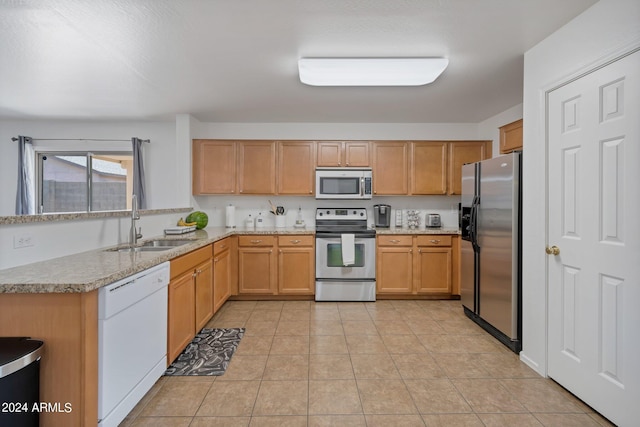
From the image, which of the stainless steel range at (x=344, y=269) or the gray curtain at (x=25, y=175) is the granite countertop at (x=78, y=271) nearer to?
the stainless steel range at (x=344, y=269)

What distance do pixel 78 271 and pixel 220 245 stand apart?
1.88 m

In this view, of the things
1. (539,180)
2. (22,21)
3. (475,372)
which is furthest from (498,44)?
(22,21)

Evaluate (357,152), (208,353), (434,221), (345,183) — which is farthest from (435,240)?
(208,353)

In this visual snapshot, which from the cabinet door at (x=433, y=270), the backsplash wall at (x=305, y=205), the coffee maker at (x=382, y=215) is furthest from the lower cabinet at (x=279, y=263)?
the cabinet door at (x=433, y=270)

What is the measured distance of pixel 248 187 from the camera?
4.44 meters

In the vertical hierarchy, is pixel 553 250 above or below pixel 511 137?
below

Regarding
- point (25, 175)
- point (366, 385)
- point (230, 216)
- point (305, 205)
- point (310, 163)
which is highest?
point (310, 163)

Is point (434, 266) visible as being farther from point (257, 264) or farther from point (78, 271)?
point (78, 271)

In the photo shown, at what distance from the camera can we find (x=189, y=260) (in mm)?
2676

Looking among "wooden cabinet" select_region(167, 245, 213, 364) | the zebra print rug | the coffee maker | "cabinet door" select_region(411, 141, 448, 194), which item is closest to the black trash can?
"wooden cabinet" select_region(167, 245, 213, 364)

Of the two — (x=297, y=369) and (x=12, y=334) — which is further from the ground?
(x=12, y=334)

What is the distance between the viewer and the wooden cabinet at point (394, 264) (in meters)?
4.16

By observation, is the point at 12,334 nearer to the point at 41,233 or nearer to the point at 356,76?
the point at 41,233

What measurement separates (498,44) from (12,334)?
134 inches
